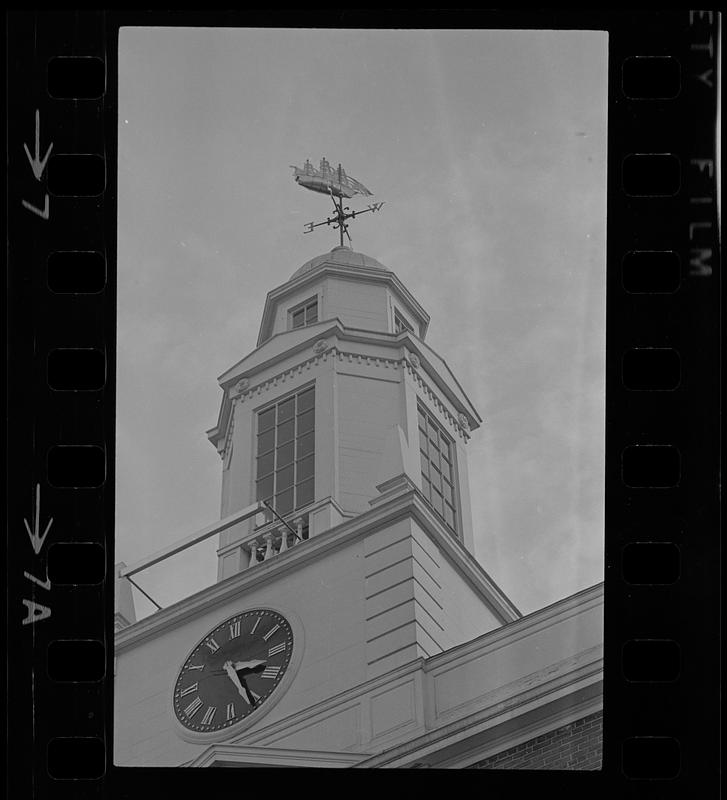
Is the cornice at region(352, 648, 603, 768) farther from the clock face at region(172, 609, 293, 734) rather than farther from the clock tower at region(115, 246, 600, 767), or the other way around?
the clock face at region(172, 609, 293, 734)

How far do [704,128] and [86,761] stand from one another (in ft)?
14.1

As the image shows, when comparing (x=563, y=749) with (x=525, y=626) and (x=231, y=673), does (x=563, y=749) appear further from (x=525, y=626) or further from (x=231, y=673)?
(x=231, y=673)

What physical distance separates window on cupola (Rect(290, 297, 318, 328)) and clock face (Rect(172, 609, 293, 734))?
3268 millimetres

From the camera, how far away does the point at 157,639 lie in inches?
907

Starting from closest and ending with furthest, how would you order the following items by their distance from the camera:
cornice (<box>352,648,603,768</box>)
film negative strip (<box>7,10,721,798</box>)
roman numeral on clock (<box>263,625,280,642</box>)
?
film negative strip (<box>7,10,721,798</box>)
cornice (<box>352,648,603,768</box>)
roman numeral on clock (<box>263,625,280,642</box>)

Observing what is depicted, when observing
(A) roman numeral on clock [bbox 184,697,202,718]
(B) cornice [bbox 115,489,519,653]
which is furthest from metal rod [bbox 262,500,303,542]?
(A) roman numeral on clock [bbox 184,697,202,718]

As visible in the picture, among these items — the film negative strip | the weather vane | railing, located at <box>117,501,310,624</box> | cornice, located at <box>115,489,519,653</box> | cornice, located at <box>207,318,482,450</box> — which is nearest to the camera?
the film negative strip

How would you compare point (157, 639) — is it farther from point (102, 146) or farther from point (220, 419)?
point (102, 146)

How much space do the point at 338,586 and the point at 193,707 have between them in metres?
2.40

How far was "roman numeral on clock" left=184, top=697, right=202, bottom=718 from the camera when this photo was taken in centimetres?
2275

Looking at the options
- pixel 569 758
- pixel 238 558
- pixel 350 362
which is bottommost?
pixel 569 758

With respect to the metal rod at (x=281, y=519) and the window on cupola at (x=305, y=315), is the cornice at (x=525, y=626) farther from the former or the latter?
the metal rod at (x=281, y=519)

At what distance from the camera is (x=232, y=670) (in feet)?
78.2

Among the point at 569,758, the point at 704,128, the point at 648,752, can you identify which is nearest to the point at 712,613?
the point at 648,752
